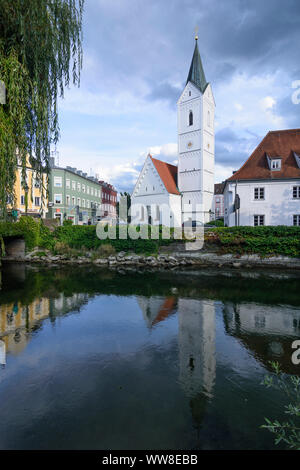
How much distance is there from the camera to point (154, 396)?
5414 millimetres

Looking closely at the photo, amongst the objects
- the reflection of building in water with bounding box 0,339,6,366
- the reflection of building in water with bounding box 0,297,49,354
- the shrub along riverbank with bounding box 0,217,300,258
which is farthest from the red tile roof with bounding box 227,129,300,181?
the reflection of building in water with bounding box 0,339,6,366

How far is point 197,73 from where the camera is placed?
42594 mm

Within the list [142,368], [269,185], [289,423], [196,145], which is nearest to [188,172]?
[196,145]

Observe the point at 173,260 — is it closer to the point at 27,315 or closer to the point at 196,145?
the point at 27,315

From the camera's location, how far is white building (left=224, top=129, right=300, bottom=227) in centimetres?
2925

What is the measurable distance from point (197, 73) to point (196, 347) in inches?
1813

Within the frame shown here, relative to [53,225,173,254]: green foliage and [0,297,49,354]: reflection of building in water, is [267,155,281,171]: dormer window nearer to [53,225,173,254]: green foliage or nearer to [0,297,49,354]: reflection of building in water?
[53,225,173,254]: green foliage

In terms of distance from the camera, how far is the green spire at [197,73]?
42.0 m

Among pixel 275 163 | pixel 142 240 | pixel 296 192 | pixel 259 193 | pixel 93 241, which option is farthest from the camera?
pixel 259 193

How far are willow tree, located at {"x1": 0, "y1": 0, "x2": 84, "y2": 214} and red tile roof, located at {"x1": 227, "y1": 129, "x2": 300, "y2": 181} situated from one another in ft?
89.6

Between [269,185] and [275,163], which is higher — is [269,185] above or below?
below

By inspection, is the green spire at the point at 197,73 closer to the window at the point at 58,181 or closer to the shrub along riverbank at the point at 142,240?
the window at the point at 58,181

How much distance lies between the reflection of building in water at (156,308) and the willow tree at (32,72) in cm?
696
